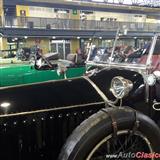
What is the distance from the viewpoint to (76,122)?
2.49m

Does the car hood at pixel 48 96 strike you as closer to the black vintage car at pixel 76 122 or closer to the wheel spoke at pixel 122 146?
the black vintage car at pixel 76 122

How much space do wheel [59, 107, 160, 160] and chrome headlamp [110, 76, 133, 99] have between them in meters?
0.16

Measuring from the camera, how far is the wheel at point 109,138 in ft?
6.88

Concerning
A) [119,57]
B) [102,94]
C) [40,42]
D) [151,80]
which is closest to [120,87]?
[102,94]

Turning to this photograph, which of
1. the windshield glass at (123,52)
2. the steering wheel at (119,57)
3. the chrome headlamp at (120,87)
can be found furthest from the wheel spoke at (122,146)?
the steering wheel at (119,57)

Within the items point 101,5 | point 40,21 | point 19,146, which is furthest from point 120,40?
point 101,5

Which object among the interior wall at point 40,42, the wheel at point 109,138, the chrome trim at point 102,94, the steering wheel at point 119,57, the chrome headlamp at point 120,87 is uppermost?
the steering wheel at point 119,57

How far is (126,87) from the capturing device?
240 cm

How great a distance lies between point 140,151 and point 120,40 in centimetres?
193

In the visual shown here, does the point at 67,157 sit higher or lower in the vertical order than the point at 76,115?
lower

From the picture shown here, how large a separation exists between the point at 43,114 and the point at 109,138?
55 cm

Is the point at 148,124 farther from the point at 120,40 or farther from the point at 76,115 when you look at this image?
the point at 120,40

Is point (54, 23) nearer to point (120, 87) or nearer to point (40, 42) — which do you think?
point (40, 42)

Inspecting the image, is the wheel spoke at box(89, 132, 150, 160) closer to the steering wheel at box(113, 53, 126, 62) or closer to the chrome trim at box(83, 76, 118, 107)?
the chrome trim at box(83, 76, 118, 107)
